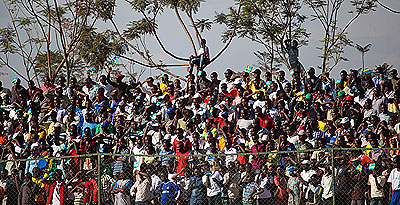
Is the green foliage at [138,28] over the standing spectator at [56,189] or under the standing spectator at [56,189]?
over

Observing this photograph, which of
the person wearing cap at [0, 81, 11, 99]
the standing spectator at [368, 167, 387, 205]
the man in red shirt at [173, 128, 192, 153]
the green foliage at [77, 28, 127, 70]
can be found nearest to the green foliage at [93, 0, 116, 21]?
the green foliage at [77, 28, 127, 70]

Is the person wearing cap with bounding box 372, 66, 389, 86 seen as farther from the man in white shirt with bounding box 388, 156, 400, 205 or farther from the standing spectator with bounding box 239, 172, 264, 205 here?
the standing spectator with bounding box 239, 172, 264, 205

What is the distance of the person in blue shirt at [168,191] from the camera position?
1124 centimetres

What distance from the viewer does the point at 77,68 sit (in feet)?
98.5

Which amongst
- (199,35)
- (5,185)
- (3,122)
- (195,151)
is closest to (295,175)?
(195,151)

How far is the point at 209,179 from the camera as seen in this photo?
11523mm

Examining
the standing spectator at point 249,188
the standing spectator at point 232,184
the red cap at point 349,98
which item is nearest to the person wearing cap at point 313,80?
the red cap at point 349,98

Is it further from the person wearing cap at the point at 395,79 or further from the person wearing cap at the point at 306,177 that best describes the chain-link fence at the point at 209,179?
the person wearing cap at the point at 395,79

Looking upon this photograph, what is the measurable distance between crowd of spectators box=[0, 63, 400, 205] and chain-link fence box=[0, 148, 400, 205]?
0.06 ft

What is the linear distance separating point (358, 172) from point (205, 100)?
6527 millimetres

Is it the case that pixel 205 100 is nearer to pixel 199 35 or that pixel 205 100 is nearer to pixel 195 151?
pixel 195 151

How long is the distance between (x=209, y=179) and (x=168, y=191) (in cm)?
81

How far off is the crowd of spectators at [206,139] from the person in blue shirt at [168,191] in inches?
0.7

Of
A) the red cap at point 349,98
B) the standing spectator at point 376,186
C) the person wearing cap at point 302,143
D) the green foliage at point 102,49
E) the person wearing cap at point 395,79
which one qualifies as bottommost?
the standing spectator at point 376,186
